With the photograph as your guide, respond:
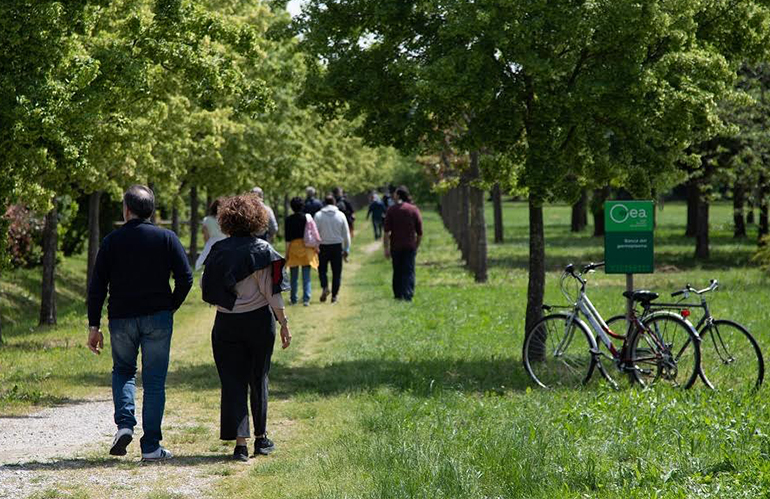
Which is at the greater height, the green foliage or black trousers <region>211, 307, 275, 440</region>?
the green foliage

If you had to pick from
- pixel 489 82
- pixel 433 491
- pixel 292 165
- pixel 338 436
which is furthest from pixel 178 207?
pixel 433 491

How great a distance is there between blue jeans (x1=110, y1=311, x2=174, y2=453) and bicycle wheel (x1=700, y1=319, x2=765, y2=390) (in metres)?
5.05

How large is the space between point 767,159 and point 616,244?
16608 mm

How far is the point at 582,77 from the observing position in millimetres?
12141

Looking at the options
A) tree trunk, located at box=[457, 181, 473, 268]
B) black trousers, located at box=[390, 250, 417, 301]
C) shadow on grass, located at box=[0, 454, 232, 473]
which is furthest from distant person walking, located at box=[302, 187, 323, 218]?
shadow on grass, located at box=[0, 454, 232, 473]

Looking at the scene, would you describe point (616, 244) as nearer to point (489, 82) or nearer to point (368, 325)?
point (489, 82)

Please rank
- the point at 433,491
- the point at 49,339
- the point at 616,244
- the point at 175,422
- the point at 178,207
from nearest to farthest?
the point at 433,491
the point at 175,422
the point at 616,244
the point at 49,339
the point at 178,207

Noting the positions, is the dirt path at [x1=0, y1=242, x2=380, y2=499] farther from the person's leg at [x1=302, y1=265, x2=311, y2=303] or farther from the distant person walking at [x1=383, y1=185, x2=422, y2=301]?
the person's leg at [x1=302, y1=265, x2=311, y2=303]

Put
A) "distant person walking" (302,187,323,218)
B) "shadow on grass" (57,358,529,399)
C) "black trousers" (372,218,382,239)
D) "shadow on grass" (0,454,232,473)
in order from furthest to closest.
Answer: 1. "black trousers" (372,218,382,239)
2. "distant person walking" (302,187,323,218)
3. "shadow on grass" (57,358,529,399)
4. "shadow on grass" (0,454,232,473)

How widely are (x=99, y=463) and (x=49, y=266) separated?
37.4 feet

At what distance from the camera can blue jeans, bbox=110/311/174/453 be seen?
844 centimetres

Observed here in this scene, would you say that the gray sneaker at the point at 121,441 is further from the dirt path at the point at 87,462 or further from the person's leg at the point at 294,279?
the person's leg at the point at 294,279

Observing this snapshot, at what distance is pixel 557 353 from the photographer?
11641 mm

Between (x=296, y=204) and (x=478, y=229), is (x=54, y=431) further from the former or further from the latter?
(x=478, y=229)
